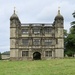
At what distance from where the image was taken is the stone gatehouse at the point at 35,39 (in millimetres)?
67500

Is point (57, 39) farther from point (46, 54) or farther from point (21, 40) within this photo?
point (21, 40)

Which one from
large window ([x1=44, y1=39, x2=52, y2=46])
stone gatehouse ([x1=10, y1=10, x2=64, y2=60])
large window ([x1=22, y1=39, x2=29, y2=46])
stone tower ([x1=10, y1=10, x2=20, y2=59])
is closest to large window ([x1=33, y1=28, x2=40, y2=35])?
stone gatehouse ([x1=10, y1=10, x2=64, y2=60])

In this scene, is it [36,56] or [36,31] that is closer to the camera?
[36,31]

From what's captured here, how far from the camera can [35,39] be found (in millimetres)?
67875

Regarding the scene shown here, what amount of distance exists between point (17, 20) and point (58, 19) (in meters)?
9.68

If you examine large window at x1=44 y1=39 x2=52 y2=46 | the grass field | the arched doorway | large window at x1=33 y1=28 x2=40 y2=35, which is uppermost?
large window at x1=33 y1=28 x2=40 y2=35

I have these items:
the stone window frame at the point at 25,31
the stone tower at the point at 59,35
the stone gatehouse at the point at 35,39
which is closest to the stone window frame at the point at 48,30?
the stone gatehouse at the point at 35,39

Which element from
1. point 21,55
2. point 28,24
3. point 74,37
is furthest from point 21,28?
point 74,37

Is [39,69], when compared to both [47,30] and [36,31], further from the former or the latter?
[47,30]

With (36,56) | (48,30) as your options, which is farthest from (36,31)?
(36,56)

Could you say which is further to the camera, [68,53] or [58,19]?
[68,53]

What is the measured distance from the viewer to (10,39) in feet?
222

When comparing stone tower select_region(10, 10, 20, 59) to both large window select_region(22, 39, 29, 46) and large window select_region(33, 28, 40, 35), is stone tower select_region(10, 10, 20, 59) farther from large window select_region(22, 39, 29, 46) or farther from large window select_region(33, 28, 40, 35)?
large window select_region(33, 28, 40, 35)

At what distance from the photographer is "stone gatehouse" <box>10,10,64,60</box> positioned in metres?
67.5
